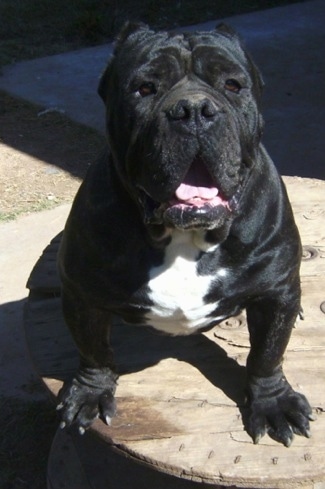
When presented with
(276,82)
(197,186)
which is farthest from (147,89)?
(276,82)

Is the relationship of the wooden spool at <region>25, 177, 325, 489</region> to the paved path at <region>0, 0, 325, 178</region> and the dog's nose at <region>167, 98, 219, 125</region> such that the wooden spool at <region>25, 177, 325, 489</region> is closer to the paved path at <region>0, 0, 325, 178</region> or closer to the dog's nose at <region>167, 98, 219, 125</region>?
the dog's nose at <region>167, 98, 219, 125</region>

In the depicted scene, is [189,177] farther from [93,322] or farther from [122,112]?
[93,322]

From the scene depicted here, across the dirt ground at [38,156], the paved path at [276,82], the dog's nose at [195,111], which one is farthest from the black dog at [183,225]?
the paved path at [276,82]

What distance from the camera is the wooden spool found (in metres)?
2.19

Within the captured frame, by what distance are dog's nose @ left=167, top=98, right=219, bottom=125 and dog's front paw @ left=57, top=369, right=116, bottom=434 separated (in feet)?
2.78

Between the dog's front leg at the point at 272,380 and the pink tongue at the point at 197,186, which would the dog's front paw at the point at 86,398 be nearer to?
the dog's front leg at the point at 272,380

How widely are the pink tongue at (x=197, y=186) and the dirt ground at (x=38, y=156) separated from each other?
8.58 feet

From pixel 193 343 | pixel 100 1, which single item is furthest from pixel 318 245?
pixel 100 1

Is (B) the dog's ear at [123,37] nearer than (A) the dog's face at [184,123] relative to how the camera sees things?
No

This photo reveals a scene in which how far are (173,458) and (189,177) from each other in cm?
70

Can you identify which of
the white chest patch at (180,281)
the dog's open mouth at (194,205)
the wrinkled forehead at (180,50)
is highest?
the wrinkled forehead at (180,50)

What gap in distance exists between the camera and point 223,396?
7.91 feet

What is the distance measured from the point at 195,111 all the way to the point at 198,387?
34.6 inches

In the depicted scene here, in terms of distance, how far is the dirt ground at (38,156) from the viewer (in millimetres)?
4691
